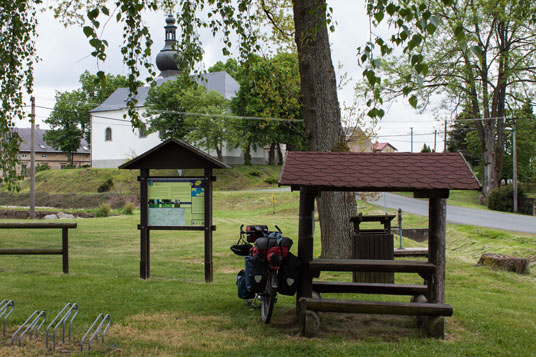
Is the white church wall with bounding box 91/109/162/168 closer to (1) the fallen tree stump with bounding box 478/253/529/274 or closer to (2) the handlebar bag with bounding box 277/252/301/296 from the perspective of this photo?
(1) the fallen tree stump with bounding box 478/253/529/274

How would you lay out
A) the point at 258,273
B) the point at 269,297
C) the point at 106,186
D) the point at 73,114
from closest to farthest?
the point at 269,297 → the point at 258,273 → the point at 106,186 → the point at 73,114

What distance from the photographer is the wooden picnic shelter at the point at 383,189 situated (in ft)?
17.9

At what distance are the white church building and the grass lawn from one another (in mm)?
49976

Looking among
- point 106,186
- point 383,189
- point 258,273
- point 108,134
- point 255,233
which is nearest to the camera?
point 383,189

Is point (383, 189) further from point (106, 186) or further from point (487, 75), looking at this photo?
point (106, 186)

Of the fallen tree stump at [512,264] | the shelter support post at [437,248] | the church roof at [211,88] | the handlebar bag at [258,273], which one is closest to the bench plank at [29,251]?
the handlebar bag at [258,273]

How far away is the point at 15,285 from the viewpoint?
8195mm

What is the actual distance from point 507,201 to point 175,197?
27.5 meters

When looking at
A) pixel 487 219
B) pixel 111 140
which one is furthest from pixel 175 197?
pixel 111 140

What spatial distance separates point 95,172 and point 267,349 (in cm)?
5545

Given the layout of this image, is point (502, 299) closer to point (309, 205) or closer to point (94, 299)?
point (309, 205)

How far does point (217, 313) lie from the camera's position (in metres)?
6.58

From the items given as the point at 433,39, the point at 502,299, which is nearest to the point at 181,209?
the point at 502,299

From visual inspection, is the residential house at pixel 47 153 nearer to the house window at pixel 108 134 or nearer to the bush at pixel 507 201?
the house window at pixel 108 134
